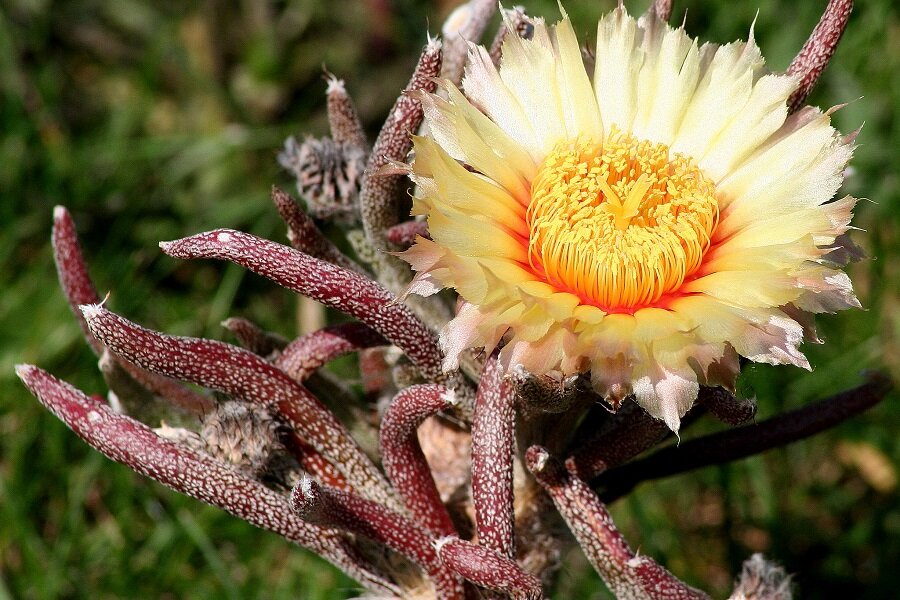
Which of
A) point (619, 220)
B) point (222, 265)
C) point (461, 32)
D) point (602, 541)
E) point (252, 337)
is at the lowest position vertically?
point (222, 265)

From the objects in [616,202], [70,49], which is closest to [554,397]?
[616,202]

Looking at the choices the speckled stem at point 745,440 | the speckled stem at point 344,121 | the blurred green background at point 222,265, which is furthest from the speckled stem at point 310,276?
the blurred green background at point 222,265

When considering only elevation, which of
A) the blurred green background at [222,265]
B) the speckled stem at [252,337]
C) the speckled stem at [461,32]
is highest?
the speckled stem at [461,32]

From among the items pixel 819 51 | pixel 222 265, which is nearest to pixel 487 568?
pixel 819 51

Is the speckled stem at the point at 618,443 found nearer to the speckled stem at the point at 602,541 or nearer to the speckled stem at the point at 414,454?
the speckled stem at the point at 602,541

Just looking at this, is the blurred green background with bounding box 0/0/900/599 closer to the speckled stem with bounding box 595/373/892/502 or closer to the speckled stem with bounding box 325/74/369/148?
the speckled stem with bounding box 595/373/892/502

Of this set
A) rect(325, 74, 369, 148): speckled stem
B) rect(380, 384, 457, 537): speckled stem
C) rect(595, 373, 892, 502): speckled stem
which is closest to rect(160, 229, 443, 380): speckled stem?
rect(380, 384, 457, 537): speckled stem

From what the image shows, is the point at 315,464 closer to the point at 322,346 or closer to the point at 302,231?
the point at 322,346
